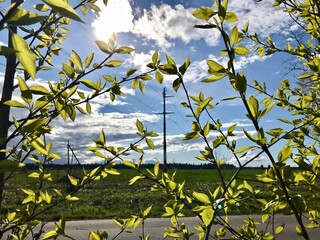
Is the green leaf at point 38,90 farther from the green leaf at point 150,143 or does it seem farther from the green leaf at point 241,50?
the green leaf at point 150,143

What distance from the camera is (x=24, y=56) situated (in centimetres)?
42

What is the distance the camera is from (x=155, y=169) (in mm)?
1532

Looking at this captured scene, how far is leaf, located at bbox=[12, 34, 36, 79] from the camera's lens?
16.5 inches

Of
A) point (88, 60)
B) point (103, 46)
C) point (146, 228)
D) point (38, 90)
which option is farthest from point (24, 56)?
point (146, 228)

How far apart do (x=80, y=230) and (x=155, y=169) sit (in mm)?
7521

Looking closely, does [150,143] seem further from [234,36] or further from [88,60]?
[234,36]

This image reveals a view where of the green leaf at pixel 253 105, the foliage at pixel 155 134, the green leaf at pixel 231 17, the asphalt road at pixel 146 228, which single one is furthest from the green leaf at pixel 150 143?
the asphalt road at pixel 146 228

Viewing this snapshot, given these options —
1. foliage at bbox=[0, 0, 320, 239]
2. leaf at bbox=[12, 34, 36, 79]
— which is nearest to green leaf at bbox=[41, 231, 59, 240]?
foliage at bbox=[0, 0, 320, 239]

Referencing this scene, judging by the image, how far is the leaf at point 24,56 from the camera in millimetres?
420

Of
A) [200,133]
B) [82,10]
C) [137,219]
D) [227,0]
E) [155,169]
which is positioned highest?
[82,10]

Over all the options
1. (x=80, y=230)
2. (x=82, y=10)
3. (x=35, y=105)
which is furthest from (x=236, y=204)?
(x=80, y=230)

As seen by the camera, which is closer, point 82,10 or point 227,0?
point 227,0

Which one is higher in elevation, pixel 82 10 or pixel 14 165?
pixel 82 10

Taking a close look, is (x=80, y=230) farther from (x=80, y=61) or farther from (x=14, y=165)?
(x=14, y=165)
